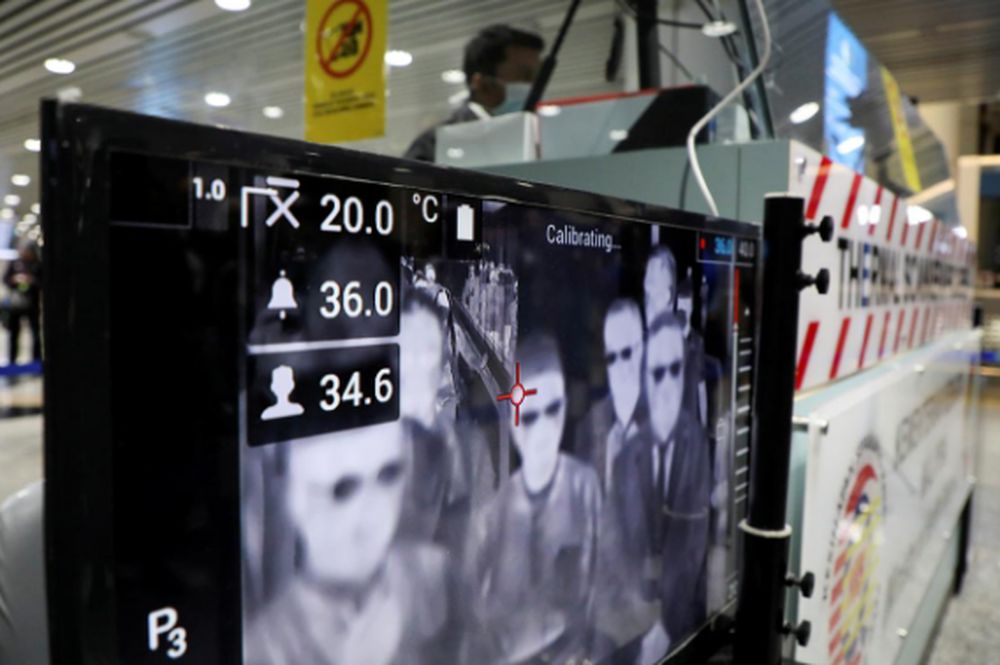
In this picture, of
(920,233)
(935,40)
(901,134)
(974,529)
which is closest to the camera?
(920,233)

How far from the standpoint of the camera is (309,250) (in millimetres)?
470

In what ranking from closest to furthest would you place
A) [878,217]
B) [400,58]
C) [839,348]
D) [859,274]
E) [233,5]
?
[839,348]
[859,274]
[878,217]
[233,5]
[400,58]

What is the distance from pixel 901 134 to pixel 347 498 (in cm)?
261

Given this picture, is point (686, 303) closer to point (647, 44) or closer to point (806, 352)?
point (806, 352)

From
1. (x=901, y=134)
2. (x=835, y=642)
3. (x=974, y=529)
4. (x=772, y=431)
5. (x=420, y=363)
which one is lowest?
(x=974, y=529)

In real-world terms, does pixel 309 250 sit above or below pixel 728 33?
below

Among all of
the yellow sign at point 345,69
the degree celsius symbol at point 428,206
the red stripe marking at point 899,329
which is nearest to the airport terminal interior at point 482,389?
the degree celsius symbol at point 428,206

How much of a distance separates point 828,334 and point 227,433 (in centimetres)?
129

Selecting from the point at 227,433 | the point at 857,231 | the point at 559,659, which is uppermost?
the point at 857,231

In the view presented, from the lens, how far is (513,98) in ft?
7.63

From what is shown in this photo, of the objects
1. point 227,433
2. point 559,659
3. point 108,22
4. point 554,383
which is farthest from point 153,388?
point 108,22

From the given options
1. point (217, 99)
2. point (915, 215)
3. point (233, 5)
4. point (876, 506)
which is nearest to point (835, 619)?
point (876, 506)

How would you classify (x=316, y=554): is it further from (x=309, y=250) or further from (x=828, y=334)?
(x=828, y=334)

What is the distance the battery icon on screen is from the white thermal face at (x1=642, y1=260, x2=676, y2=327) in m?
0.27
